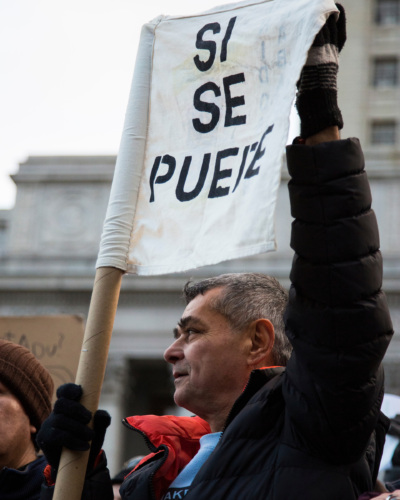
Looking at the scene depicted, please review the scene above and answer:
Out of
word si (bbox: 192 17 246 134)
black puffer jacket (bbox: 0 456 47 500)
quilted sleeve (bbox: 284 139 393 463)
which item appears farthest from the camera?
black puffer jacket (bbox: 0 456 47 500)

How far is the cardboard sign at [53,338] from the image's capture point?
18.5 ft

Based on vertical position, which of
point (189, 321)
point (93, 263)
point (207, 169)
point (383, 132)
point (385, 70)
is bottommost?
point (189, 321)

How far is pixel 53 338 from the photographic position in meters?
5.77

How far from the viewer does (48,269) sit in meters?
27.7

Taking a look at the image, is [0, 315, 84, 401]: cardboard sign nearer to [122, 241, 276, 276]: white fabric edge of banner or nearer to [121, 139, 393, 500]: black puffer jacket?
[122, 241, 276, 276]: white fabric edge of banner

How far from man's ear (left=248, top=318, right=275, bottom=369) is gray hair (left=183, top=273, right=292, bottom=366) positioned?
2 centimetres

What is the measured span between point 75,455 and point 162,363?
27146 millimetres

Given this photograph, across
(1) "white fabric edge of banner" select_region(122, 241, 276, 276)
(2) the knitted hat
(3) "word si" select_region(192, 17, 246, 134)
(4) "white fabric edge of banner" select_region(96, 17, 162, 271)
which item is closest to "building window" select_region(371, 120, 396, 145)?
(2) the knitted hat

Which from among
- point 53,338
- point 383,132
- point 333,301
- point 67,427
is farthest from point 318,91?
point 383,132

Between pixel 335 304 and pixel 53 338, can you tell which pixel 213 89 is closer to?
pixel 335 304

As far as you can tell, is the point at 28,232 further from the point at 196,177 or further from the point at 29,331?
the point at 196,177

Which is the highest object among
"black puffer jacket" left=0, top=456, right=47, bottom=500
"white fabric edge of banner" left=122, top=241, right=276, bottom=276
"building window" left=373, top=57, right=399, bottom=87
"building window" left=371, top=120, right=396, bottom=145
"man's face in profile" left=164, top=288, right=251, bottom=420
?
"building window" left=373, top=57, right=399, bottom=87

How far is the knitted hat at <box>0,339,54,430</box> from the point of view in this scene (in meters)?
3.45

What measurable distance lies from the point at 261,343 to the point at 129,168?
0.65m
